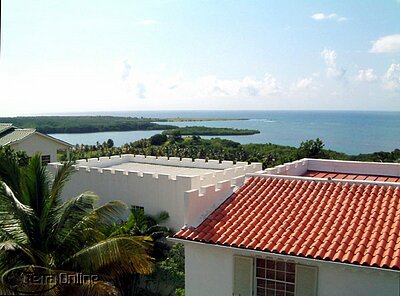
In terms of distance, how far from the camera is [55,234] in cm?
1008

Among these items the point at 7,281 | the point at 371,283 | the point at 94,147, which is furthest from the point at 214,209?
the point at 94,147

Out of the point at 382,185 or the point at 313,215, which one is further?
the point at 382,185

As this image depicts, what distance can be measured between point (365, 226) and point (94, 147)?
153ft

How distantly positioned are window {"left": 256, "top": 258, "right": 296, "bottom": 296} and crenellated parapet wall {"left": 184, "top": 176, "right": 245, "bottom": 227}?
6.47 ft

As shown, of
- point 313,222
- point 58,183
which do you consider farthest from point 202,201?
point 58,183

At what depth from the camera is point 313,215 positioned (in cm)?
1118

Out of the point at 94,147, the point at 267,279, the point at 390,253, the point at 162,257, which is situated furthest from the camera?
the point at 94,147

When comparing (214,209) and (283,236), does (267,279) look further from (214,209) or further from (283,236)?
(214,209)

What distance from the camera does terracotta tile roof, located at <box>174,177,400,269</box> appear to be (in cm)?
960

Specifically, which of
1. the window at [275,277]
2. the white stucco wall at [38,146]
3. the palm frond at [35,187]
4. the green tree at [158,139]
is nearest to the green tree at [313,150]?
the white stucco wall at [38,146]

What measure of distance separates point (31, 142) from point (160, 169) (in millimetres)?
17374

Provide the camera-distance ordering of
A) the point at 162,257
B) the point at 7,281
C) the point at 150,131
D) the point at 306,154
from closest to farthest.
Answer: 1. the point at 7,281
2. the point at 162,257
3. the point at 306,154
4. the point at 150,131

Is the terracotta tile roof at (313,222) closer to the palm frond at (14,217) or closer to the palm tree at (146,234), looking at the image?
the palm frond at (14,217)

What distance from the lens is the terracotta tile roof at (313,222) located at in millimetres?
9602
